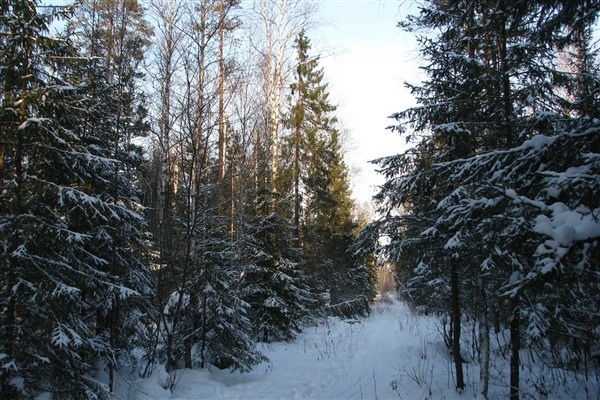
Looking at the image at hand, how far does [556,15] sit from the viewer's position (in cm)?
428

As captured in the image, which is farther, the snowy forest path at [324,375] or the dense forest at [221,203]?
the snowy forest path at [324,375]

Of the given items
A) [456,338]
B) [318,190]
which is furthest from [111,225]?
[318,190]

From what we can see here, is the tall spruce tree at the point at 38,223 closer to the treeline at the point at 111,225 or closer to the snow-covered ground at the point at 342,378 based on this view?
the treeline at the point at 111,225

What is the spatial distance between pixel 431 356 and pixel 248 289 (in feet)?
19.9

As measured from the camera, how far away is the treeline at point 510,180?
322 centimetres

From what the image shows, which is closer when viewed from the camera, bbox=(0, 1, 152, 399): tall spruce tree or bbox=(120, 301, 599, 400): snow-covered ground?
bbox=(0, 1, 152, 399): tall spruce tree

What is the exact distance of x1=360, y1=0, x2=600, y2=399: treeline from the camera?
3.22m

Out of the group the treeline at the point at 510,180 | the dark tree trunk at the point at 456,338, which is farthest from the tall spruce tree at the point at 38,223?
the dark tree trunk at the point at 456,338

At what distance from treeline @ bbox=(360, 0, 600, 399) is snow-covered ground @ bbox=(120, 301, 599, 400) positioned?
0.58 metres

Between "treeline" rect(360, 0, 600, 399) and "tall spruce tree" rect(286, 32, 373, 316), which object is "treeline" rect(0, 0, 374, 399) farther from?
"tall spruce tree" rect(286, 32, 373, 316)

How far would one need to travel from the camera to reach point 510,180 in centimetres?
418

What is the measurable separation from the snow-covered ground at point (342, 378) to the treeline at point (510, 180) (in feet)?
1.89

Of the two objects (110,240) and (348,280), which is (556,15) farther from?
(348,280)

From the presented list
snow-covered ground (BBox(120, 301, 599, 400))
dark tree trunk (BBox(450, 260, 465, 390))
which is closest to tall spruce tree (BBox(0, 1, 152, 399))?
snow-covered ground (BBox(120, 301, 599, 400))
